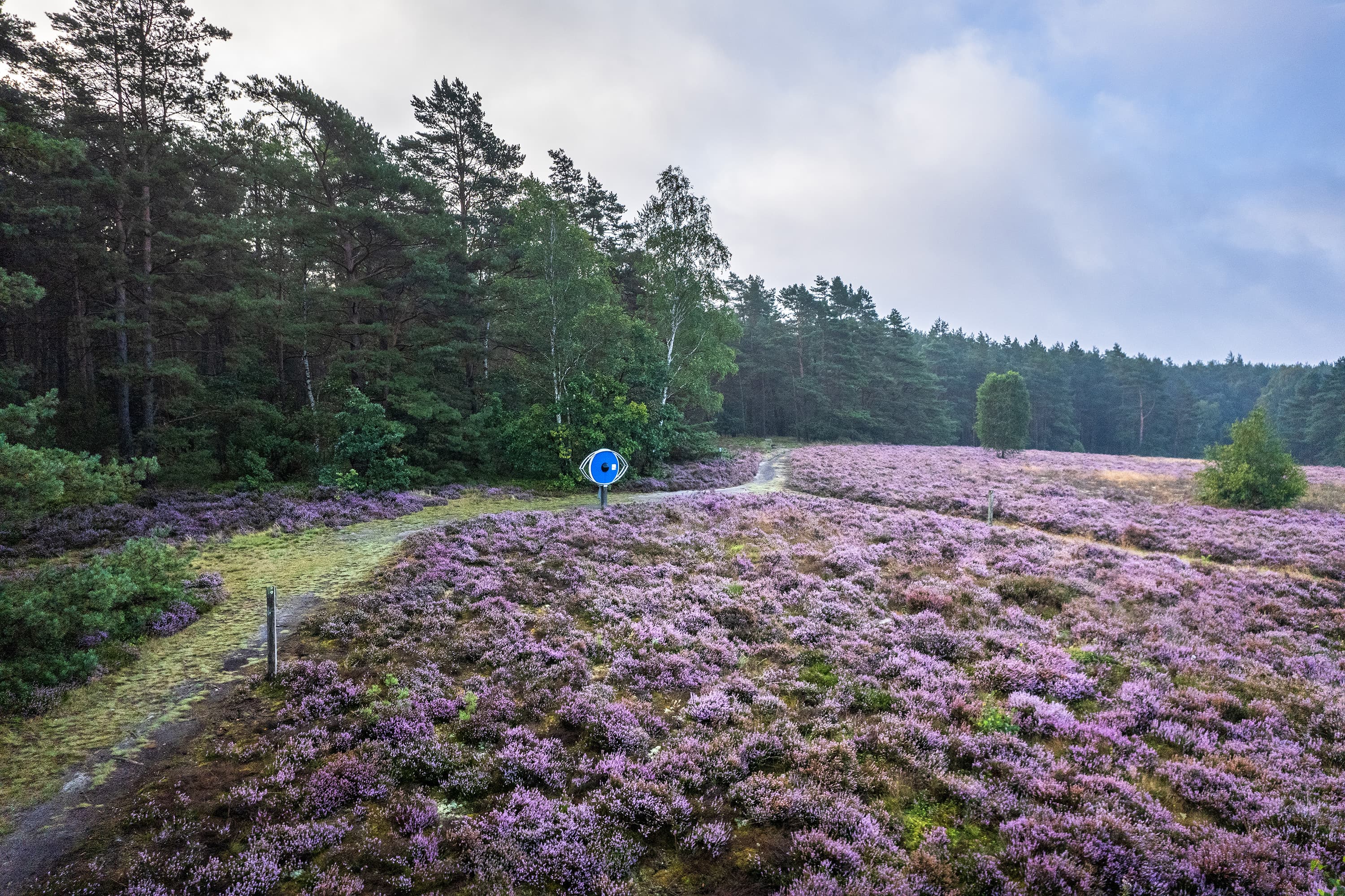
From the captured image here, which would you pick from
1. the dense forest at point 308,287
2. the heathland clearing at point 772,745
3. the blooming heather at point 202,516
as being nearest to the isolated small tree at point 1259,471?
the heathland clearing at point 772,745

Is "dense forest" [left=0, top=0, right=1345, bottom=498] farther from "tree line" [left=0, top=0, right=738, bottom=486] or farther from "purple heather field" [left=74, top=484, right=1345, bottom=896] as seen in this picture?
"purple heather field" [left=74, top=484, right=1345, bottom=896]

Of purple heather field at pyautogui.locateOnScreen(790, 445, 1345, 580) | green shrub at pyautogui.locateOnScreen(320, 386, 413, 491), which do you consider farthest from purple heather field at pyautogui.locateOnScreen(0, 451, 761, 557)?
purple heather field at pyautogui.locateOnScreen(790, 445, 1345, 580)

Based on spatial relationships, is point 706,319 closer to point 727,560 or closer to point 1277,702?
point 727,560

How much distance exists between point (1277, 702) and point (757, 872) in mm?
8181

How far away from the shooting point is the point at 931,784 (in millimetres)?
5449

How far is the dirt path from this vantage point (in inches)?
181

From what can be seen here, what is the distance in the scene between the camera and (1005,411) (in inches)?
1849

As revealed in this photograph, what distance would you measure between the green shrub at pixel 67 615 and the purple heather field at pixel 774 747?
6.87 feet

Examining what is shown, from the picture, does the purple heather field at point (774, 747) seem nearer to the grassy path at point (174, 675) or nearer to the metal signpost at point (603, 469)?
the grassy path at point (174, 675)

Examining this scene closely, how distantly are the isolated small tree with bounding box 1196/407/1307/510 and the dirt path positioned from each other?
106 feet

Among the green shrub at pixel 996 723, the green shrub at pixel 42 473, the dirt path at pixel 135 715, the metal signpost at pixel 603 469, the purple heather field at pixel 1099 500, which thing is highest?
the green shrub at pixel 42 473

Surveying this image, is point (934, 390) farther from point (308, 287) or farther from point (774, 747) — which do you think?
point (774, 747)

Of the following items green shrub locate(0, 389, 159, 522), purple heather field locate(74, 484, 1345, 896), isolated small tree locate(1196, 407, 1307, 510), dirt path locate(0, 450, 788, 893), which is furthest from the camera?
isolated small tree locate(1196, 407, 1307, 510)

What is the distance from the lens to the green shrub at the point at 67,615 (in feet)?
20.0
